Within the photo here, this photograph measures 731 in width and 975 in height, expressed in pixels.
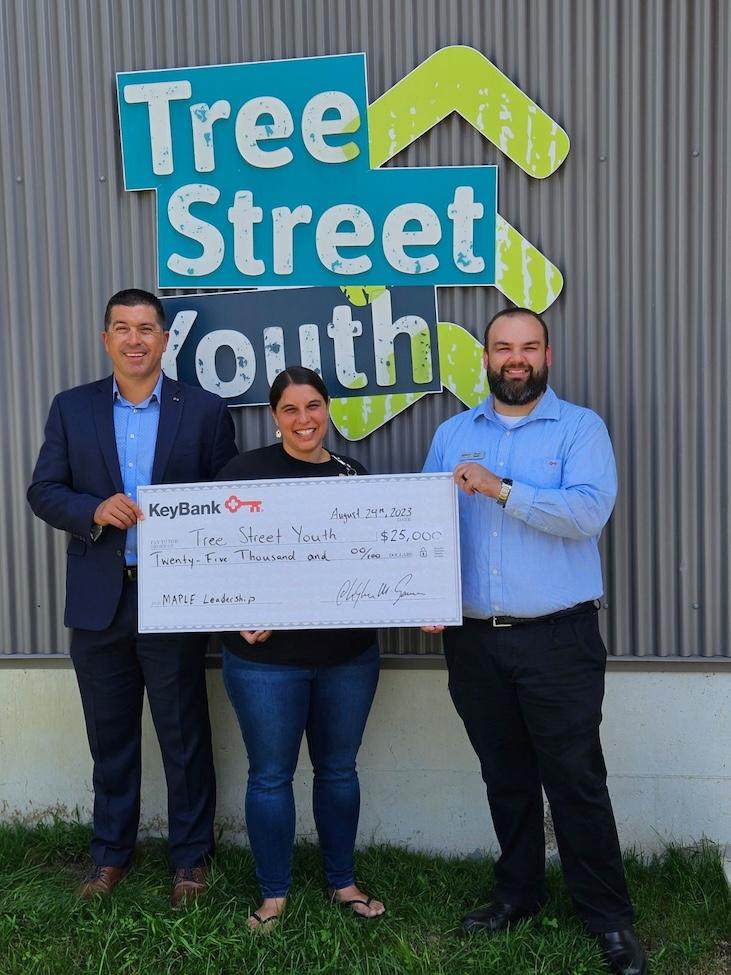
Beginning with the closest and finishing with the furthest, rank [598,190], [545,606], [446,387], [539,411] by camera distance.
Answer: [545,606] < [539,411] < [598,190] < [446,387]

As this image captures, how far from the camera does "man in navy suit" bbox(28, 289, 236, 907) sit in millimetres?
3545

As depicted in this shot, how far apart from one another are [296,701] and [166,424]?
3.96ft

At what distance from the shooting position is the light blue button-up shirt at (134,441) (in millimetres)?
3572

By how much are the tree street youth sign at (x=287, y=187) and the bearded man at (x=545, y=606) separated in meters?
0.89

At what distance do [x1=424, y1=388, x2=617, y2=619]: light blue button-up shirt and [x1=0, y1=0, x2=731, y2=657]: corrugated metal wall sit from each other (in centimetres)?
76

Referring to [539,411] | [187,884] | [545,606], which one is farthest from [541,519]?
[187,884]

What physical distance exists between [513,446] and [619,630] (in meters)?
1.19

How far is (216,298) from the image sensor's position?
4004mm

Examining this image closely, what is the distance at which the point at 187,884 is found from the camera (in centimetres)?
361

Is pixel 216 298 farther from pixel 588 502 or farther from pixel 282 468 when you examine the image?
pixel 588 502

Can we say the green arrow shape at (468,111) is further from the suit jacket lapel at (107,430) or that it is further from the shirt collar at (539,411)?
the suit jacket lapel at (107,430)

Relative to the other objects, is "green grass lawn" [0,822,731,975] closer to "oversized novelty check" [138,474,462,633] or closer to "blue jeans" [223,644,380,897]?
"blue jeans" [223,644,380,897]

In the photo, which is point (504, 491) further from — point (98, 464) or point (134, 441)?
point (98, 464)

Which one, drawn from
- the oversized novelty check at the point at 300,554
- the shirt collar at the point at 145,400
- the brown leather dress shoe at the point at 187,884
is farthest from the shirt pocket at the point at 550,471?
the brown leather dress shoe at the point at 187,884
